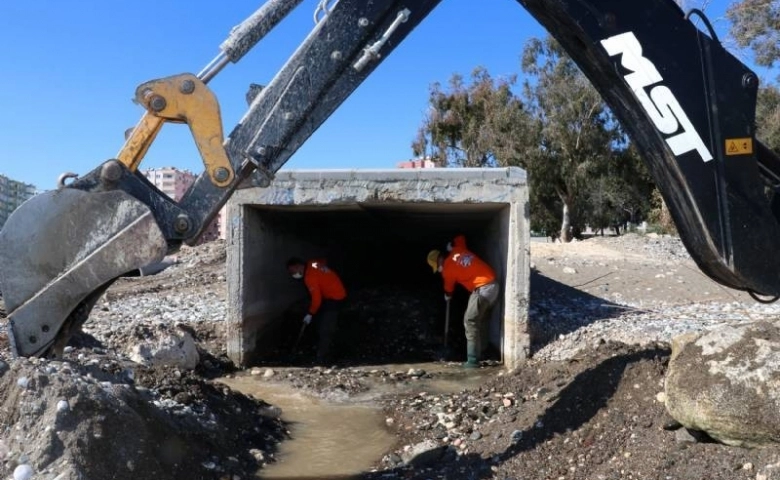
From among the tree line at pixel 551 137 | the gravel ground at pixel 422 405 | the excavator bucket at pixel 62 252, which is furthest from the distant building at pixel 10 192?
the excavator bucket at pixel 62 252

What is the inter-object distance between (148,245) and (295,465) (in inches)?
87.1

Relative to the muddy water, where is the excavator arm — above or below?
above

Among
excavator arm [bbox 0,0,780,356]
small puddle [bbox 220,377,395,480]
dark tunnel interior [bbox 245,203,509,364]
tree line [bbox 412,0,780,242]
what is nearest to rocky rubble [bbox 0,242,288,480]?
small puddle [bbox 220,377,395,480]

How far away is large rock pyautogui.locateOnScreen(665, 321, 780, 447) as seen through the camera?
3.93 m

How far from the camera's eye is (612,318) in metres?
8.48

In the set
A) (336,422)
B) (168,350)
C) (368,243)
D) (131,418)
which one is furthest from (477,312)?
(368,243)

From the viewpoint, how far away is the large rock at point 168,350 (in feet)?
24.1

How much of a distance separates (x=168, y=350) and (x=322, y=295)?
2.34 meters

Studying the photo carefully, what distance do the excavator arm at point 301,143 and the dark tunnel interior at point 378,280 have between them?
4.39 meters

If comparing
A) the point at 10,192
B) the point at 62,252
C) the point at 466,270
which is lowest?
the point at 466,270

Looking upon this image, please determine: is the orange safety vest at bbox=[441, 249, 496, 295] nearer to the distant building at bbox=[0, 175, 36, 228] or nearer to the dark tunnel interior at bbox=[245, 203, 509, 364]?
the dark tunnel interior at bbox=[245, 203, 509, 364]

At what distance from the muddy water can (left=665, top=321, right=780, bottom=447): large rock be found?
223 cm

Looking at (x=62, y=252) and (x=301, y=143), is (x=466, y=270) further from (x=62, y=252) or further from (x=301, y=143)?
(x=62, y=252)

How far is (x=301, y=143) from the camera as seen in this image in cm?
396
